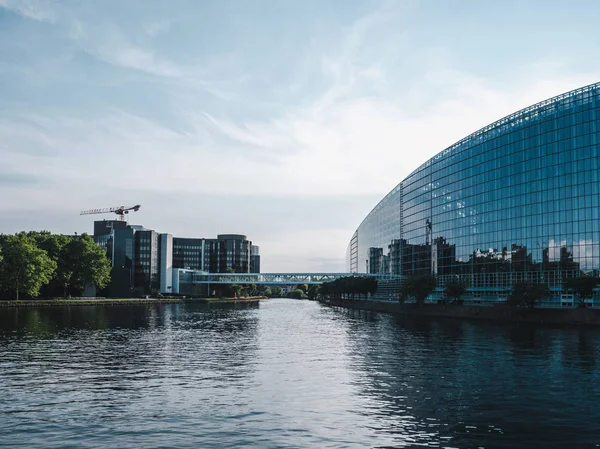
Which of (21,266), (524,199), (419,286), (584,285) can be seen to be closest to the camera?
(584,285)

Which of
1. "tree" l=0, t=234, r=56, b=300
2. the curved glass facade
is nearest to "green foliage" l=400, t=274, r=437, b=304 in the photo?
the curved glass facade

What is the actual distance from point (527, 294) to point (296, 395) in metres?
83.3

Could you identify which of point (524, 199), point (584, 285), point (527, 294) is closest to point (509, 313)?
point (527, 294)

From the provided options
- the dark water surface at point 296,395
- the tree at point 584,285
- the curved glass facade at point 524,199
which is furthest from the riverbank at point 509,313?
the dark water surface at point 296,395

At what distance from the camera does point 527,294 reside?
109 metres

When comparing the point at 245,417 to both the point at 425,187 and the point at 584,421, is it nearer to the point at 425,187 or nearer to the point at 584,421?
the point at 584,421

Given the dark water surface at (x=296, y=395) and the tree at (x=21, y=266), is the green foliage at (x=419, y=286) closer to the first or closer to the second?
the dark water surface at (x=296, y=395)

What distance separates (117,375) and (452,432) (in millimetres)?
25471

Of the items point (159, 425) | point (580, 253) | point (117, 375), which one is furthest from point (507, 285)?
point (159, 425)

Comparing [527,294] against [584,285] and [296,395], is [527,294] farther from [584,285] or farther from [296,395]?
[296,395]

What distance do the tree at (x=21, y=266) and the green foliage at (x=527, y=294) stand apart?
125 m

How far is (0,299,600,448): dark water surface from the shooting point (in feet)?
90.0

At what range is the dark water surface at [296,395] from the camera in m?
27.4

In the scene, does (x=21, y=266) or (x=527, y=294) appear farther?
(x=21, y=266)
